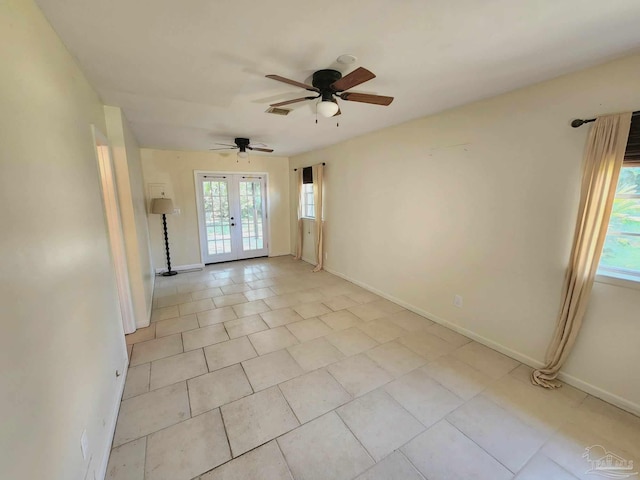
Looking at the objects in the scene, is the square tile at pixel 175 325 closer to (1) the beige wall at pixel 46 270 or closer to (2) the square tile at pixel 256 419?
(1) the beige wall at pixel 46 270

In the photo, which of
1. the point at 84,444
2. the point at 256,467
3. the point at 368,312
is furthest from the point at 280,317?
the point at 84,444

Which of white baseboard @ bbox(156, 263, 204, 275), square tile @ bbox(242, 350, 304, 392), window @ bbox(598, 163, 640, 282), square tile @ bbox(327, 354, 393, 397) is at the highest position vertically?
window @ bbox(598, 163, 640, 282)

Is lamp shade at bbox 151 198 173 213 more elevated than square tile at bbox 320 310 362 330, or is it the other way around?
lamp shade at bbox 151 198 173 213

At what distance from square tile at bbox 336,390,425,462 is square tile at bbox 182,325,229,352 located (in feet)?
5.27

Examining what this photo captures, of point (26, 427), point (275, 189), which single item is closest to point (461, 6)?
point (26, 427)

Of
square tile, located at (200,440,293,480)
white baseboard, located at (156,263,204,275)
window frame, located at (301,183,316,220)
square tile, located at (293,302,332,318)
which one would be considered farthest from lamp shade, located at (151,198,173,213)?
square tile, located at (200,440,293,480)

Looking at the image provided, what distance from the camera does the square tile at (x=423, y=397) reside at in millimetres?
1955

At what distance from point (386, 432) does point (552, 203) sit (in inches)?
89.6

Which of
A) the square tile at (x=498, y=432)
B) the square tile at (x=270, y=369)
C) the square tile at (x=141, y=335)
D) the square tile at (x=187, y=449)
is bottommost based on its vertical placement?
the square tile at (x=498, y=432)

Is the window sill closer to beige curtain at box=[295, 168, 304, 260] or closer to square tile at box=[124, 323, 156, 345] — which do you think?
square tile at box=[124, 323, 156, 345]

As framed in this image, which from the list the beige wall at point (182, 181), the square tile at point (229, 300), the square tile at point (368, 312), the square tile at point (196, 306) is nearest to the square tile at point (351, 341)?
the square tile at point (368, 312)

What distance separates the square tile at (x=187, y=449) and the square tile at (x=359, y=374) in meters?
1.00

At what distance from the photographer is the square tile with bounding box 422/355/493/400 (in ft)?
7.18

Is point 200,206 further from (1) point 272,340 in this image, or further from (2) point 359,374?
(2) point 359,374
